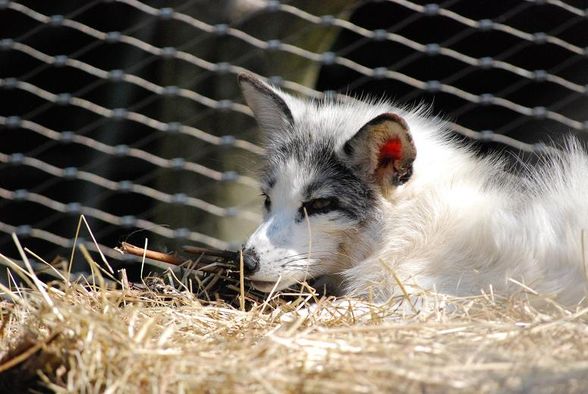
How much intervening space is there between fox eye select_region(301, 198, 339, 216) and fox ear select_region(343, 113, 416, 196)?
0.10 metres

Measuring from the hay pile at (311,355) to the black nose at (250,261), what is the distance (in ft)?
0.96

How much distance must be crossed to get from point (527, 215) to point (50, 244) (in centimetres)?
238

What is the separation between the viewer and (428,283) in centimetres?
182

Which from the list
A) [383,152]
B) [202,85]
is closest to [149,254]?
[383,152]

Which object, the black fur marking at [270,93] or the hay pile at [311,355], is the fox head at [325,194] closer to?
the black fur marking at [270,93]

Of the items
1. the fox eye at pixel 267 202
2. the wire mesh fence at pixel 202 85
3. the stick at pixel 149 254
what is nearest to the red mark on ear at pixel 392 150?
the fox eye at pixel 267 202

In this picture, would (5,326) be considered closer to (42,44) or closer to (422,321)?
(422,321)

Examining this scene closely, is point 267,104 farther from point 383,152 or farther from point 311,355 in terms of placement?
point 311,355

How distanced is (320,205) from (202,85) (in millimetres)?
1393

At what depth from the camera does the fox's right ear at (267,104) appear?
2.23 meters

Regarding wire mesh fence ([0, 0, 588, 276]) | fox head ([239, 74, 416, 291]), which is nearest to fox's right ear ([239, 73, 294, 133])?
fox head ([239, 74, 416, 291])

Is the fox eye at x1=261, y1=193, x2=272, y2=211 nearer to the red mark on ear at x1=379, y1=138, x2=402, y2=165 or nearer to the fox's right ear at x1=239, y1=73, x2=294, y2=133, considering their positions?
the fox's right ear at x1=239, y1=73, x2=294, y2=133

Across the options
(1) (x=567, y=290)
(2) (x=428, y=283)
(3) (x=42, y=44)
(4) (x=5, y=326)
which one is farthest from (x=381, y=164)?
(3) (x=42, y=44)

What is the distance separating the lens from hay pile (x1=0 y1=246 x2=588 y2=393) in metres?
1.18
